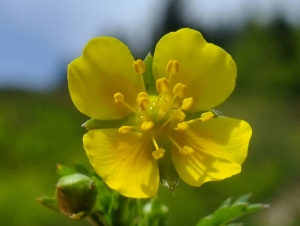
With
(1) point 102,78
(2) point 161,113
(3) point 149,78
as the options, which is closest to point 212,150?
(2) point 161,113

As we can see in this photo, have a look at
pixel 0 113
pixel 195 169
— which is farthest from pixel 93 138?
pixel 0 113

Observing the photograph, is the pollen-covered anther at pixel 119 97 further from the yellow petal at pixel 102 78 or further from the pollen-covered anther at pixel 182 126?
the pollen-covered anther at pixel 182 126

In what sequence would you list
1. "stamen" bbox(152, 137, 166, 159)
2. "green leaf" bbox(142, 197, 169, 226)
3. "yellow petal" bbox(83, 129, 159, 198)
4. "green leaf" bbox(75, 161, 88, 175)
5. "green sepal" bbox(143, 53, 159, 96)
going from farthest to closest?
"green leaf" bbox(142, 197, 169, 226), "green leaf" bbox(75, 161, 88, 175), "green sepal" bbox(143, 53, 159, 96), "stamen" bbox(152, 137, 166, 159), "yellow petal" bbox(83, 129, 159, 198)

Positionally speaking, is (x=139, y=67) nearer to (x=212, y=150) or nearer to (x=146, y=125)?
(x=146, y=125)

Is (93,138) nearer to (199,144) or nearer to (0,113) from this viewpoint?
(199,144)

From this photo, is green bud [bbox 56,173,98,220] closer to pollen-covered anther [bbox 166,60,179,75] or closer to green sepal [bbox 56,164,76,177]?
green sepal [bbox 56,164,76,177]

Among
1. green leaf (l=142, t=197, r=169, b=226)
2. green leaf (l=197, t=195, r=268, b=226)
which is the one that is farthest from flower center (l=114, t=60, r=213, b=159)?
green leaf (l=142, t=197, r=169, b=226)
